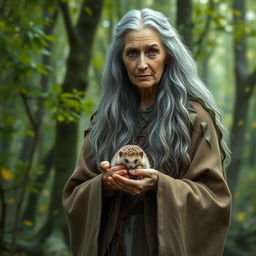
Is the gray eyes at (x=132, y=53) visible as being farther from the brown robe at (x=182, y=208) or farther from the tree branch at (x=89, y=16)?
the tree branch at (x=89, y=16)

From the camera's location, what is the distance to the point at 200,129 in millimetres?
3820

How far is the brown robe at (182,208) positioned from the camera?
347 centimetres

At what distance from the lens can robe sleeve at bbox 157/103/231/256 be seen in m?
3.47

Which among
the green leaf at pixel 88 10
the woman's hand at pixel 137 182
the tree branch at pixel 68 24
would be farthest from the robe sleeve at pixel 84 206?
the tree branch at pixel 68 24

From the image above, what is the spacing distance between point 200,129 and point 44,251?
16.7 feet

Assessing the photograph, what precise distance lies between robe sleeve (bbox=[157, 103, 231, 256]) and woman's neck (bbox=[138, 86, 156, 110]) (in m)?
0.46

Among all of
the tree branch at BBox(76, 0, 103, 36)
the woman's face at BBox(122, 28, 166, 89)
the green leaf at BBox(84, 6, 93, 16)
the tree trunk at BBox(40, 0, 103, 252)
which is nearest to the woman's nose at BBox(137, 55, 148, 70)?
the woman's face at BBox(122, 28, 166, 89)

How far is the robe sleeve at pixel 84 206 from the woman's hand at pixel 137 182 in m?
0.24

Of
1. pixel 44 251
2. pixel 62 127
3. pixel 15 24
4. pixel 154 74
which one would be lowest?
pixel 44 251

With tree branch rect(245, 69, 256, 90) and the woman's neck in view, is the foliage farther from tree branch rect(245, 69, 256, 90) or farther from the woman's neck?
tree branch rect(245, 69, 256, 90)

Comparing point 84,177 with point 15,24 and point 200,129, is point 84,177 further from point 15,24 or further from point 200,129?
point 15,24

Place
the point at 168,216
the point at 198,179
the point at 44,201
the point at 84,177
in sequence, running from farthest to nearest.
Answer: the point at 44,201
the point at 84,177
the point at 198,179
the point at 168,216

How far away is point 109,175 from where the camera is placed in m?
3.54

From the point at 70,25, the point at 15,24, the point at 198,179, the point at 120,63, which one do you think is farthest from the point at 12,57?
→ the point at 198,179
